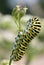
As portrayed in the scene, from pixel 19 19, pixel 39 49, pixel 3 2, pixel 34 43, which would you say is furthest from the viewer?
pixel 3 2

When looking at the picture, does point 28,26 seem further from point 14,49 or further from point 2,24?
point 2,24

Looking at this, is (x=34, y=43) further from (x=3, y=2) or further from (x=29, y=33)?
(x=3, y=2)

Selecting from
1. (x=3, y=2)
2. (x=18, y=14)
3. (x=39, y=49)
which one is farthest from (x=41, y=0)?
(x=18, y=14)

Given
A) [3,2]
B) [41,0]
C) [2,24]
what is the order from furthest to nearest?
1. [3,2]
2. [41,0]
3. [2,24]

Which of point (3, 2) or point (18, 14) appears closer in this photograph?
point (18, 14)

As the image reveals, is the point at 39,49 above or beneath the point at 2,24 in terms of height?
beneath

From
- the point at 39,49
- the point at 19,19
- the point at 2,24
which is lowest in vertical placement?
the point at 39,49

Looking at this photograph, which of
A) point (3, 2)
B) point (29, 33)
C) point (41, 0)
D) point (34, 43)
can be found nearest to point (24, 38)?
point (29, 33)
